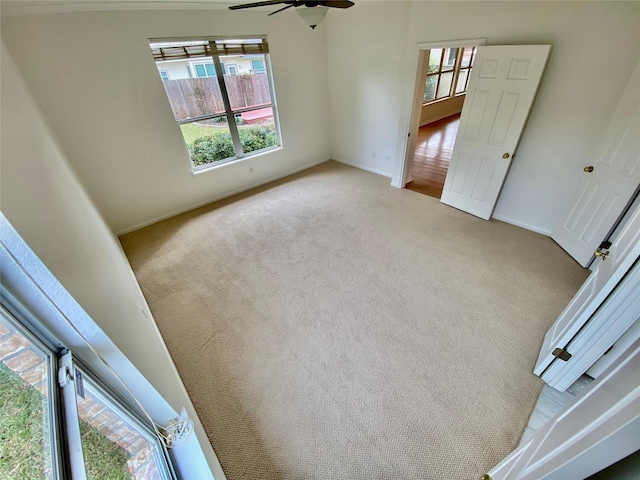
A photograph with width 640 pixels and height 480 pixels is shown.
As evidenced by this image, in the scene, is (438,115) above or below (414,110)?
below

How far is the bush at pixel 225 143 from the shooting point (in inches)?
154

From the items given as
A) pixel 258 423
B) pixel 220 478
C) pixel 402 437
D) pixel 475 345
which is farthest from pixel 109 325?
pixel 475 345

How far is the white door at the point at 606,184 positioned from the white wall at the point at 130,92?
384 centimetres

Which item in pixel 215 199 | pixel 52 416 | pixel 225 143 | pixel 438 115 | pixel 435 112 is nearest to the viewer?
pixel 52 416

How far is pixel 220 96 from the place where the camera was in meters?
3.72

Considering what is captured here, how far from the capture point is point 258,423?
172cm

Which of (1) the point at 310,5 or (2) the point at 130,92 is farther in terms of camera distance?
(2) the point at 130,92

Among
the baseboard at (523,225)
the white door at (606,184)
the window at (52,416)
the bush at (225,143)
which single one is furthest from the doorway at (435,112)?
the window at (52,416)

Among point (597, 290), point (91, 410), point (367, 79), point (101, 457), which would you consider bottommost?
point (597, 290)

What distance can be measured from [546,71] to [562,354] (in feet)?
8.61

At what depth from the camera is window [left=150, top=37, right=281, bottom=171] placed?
3322 millimetres

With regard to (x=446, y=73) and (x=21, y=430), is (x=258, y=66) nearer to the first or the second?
(x=21, y=430)

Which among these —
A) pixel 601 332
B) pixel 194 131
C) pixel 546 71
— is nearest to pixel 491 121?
pixel 546 71

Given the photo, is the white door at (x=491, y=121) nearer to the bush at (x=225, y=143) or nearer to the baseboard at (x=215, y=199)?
the baseboard at (x=215, y=199)
